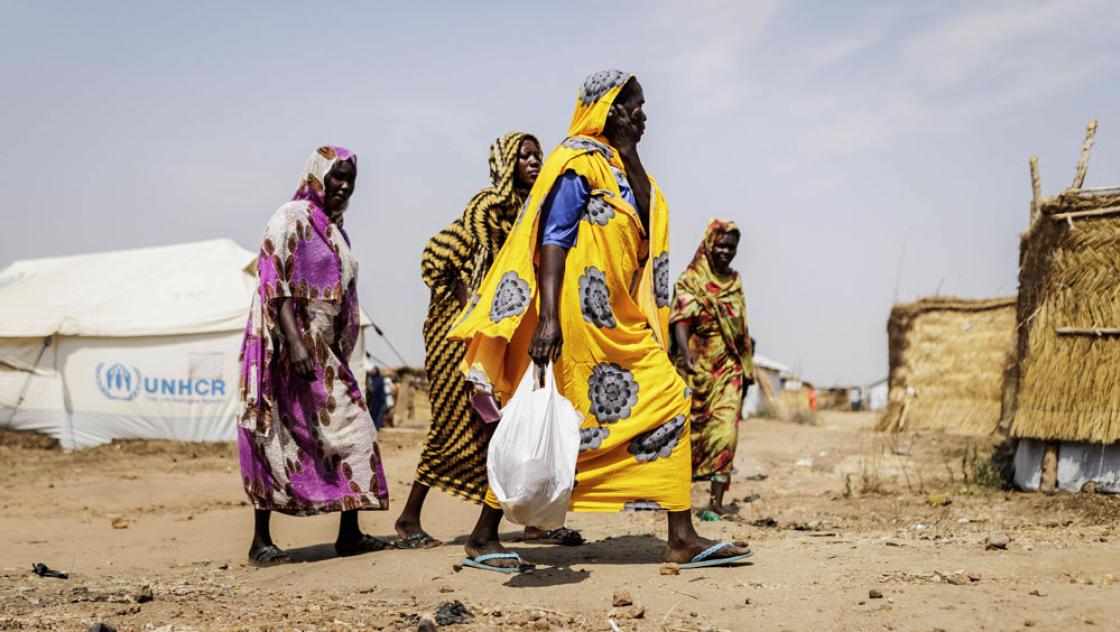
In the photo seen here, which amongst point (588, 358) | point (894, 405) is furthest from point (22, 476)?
point (894, 405)

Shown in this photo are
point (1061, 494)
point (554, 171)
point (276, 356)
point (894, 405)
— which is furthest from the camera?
point (894, 405)

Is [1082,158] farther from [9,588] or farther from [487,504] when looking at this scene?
[9,588]

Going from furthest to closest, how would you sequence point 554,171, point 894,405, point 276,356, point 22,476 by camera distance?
point 894,405 < point 22,476 < point 276,356 < point 554,171

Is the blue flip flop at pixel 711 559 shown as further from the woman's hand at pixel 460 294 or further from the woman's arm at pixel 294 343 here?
the woman's arm at pixel 294 343

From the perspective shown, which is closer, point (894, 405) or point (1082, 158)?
point (1082, 158)

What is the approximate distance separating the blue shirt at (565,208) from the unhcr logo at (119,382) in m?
12.6

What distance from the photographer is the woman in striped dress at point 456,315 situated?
4.83 m

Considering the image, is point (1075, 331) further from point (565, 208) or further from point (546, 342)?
point (546, 342)

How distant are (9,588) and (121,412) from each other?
1134cm

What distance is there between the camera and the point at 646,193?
4.05m

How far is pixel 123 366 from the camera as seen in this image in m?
15.0

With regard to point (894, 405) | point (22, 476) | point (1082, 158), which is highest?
point (1082, 158)

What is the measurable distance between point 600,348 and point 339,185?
68.7 inches

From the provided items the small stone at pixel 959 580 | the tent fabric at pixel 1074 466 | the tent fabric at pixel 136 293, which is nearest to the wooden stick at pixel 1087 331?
the tent fabric at pixel 1074 466
